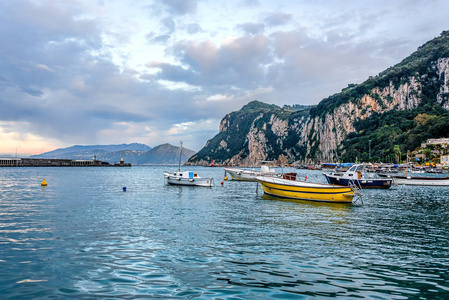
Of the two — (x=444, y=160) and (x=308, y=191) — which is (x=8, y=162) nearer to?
(x=308, y=191)

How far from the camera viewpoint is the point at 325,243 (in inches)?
597

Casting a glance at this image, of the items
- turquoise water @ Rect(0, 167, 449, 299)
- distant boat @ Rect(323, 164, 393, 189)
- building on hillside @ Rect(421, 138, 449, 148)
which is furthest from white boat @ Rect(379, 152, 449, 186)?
building on hillside @ Rect(421, 138, 449, 148)

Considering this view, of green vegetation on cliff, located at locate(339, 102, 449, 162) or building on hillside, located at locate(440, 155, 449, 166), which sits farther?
green vegetation on cliff, located at locate(339, 102, 449, 162)

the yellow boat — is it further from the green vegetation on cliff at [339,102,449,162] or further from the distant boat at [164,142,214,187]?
the green vegetation on cliff at [339,102,449,162]

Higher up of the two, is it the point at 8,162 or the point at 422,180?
the point at 8,162

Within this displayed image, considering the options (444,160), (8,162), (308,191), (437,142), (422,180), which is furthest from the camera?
(8,162)

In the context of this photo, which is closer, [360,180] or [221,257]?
[221,257]

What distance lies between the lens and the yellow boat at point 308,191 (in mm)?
32875

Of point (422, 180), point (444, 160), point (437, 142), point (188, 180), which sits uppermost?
point (437, 142)

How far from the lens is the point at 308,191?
3475 centimetres

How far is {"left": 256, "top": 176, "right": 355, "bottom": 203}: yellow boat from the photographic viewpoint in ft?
108

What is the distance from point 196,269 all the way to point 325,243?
7.34 metres

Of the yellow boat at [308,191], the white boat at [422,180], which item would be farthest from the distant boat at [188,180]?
the white boat at [422,180]

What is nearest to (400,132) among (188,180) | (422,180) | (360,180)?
(422,180)
